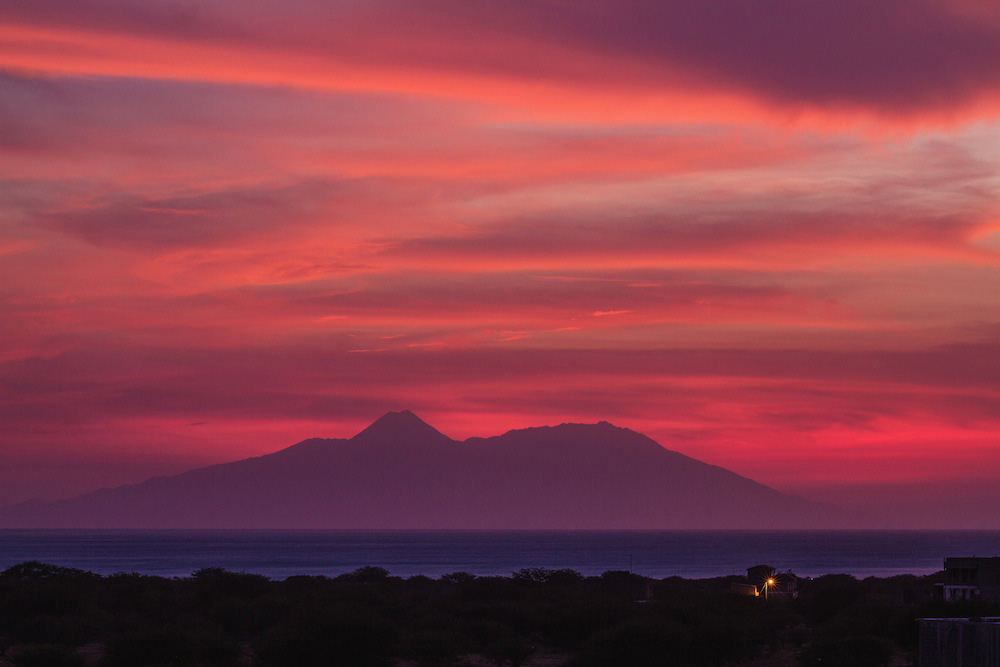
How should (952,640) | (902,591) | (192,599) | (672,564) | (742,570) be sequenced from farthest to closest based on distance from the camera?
(672,564) → (742,570) → (902,591) → (192,599) → (952,640)

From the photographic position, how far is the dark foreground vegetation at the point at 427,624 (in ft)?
142

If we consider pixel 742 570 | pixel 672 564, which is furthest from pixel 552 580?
pixel 672 564

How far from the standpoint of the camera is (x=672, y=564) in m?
175

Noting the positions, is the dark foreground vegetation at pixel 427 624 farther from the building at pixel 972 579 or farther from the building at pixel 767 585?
the building at pixel 767 585

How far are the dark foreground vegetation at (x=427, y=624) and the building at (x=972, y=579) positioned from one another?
284cm

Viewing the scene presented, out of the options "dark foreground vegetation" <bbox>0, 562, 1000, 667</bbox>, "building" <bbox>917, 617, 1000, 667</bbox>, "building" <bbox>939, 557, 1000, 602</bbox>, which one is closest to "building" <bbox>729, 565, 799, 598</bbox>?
"dark foreground vegetation" <bbox>0, 562, 1000, 667</bbox>

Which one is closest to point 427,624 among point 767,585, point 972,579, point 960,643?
point 972,579

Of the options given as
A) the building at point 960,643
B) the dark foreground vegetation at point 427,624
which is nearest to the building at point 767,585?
the dark foreground vegetation at point 427,624

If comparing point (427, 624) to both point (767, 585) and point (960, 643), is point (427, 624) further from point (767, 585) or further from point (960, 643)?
point (767, 585)

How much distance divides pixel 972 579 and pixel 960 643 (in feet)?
122

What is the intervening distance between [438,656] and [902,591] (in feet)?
121

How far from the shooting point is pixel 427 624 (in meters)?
54.1

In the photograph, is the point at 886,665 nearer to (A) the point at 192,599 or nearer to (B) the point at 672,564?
(A) the point at 192,599

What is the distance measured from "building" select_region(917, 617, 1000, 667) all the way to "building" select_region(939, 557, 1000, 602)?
34405 mm
